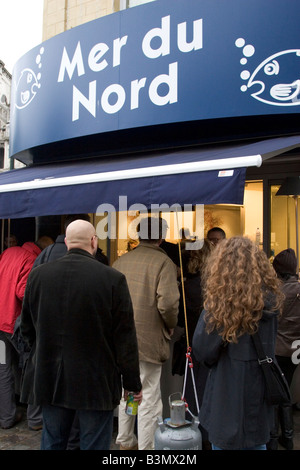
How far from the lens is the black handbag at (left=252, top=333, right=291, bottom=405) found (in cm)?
241

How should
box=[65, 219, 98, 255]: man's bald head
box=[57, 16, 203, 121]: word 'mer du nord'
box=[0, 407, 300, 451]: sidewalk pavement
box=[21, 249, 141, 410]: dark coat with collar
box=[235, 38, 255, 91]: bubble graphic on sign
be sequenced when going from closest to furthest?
box=[21, 249, 141, 410]: dark coat with collar → box=[65, 219, 98, 255]: man's bald head → box=[0, 407, 300, 451]: sidewalk pavement → box=[235, 38, 255, 91]: bubble graphic on sign → box=[57, 16, 203, 121]: word 'mer du nord'

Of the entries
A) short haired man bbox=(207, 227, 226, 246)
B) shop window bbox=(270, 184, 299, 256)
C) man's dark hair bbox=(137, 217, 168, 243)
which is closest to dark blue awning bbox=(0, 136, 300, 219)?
man's dark hair bbox=(137, 217, 168, 243)

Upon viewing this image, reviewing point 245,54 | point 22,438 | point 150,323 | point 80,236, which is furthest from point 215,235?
point 22,438

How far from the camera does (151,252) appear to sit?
153 inches

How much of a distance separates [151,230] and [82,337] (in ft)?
5.24

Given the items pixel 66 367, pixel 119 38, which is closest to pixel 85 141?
pixel 119 38

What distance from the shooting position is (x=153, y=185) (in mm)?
3674

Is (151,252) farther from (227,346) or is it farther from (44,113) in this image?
(44,113)

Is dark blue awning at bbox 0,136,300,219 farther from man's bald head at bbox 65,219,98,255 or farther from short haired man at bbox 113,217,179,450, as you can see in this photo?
man's bald head at bbox 65,219,98,255

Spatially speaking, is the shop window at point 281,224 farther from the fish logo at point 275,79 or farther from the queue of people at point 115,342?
the queue of people at point 115,342

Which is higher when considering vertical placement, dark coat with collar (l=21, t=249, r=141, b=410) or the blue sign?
the blue sign

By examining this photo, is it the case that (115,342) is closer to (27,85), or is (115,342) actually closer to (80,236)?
(80,236)

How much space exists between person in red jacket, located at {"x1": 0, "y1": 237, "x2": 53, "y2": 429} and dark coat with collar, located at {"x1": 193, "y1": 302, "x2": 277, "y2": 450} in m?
2.75

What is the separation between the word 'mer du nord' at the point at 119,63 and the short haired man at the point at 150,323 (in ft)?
6.93
